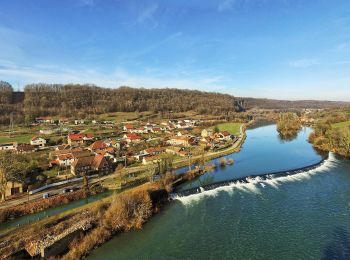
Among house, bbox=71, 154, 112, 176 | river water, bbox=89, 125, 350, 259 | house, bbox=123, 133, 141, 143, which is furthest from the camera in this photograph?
house, bbox=123, 133, 141, 143

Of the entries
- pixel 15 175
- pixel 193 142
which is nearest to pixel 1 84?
pixel 193 142

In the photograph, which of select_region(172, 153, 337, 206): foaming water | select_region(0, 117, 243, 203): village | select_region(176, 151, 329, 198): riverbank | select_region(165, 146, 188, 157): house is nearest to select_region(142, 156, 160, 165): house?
select_region(0, 117, 243, 203): village

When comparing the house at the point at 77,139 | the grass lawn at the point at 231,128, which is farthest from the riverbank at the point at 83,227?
the grass lawn at the point at 231,128

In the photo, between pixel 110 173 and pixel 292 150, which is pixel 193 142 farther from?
pixel 110 173

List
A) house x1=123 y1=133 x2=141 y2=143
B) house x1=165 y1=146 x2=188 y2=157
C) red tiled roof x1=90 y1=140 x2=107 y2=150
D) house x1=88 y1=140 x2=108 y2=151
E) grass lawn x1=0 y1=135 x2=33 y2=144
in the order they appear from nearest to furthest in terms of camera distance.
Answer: house x1=165 y1=146 x2=188 y2=157 < house x1=88 y1=140 x2=108 y2=151 < red tiled roof x1=90 y1=140 x2=107 y2=150 < grass lawn x1=0 y1=135 x2=33 y2=144 < house x1=123 y1=133 x2=141 y2=143

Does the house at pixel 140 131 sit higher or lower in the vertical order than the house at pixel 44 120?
lower

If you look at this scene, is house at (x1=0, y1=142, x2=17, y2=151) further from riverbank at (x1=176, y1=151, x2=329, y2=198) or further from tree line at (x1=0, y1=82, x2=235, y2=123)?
riverbank at (x1=176, y1=151, x2=329, y2=198)

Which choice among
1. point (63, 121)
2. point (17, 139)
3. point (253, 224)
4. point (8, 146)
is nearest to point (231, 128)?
point (63, 121)

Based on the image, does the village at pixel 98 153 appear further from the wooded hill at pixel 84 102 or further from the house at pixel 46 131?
the wooded hill at pixel 84 102
